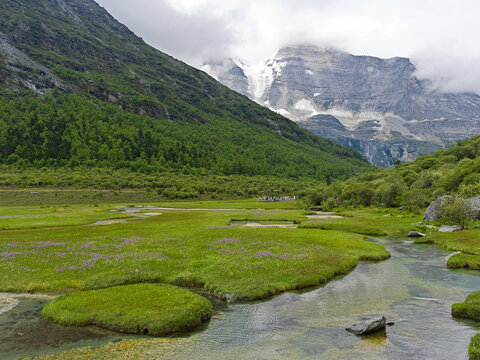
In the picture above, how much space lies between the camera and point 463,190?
7544 centimetres

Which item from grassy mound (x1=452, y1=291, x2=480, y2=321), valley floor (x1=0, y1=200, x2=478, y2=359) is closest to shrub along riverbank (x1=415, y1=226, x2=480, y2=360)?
grassy mound (x1=452, y1=291, x2=480, y2=321)

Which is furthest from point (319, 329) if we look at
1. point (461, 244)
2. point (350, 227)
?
point (350, 227)

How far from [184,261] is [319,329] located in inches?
745

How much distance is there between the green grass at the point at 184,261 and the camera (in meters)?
29.1

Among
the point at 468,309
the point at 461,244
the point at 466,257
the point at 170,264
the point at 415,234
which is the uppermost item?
the point at 461,244

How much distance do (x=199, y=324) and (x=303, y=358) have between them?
26.3ft

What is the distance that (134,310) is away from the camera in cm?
2219

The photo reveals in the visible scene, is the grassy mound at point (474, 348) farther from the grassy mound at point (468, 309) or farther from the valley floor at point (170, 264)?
the valley floor at point (170, 264)

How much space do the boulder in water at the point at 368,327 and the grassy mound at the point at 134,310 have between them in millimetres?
10162

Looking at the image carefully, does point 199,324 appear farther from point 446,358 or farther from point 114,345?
point 446,358

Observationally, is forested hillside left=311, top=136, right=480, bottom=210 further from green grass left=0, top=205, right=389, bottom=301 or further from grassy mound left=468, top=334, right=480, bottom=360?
grassy mound left=468, top=334, right=480, bottom=360

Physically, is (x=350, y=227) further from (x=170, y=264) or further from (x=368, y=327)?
(x=368, y=327)

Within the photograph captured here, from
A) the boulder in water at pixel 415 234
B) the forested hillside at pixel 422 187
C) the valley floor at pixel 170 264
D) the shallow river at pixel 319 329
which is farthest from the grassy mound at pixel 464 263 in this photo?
the forested hillside at pixel 422 187

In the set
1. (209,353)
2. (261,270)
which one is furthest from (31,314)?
(261,270)
